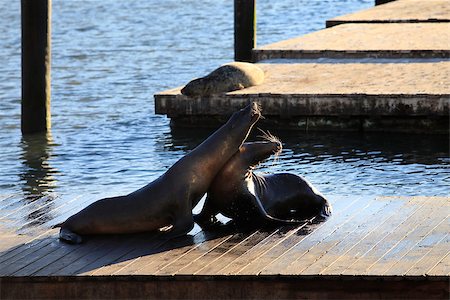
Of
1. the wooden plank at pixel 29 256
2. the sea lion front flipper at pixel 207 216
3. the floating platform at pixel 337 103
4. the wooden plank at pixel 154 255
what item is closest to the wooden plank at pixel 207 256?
the wooden plank at pixel 154 255

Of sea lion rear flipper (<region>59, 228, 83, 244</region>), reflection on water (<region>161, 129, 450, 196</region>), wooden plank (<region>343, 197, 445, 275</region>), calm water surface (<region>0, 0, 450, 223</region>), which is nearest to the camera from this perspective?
wooden plank (<region>343, 197, 445, 275</region>)

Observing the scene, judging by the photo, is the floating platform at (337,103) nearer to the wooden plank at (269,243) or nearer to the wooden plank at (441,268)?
the wooden plank at (269,243)

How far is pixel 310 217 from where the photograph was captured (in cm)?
706

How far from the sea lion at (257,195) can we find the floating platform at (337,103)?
15.5 feet

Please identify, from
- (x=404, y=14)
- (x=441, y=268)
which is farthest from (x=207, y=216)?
(x=404, y=14)

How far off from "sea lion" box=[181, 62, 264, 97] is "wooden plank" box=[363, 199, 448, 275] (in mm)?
5080

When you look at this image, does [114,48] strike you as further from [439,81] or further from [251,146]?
[251,146]

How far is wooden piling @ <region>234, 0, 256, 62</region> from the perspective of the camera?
16.0 m

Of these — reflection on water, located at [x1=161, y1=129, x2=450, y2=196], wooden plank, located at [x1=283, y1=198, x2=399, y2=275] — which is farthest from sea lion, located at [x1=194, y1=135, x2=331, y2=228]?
reflection on water, located at [x1=161, y1=129, x2=450, y2=196]

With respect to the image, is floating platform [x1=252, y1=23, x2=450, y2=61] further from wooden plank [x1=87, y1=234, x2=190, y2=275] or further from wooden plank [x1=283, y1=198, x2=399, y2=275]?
wooden plank [x1=87, y1=234, x2=190, y2=275]

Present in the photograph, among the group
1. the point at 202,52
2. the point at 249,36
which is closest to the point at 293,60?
the point at 249,36

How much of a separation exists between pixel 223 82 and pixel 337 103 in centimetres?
120

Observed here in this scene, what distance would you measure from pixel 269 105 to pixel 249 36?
4.26 meters

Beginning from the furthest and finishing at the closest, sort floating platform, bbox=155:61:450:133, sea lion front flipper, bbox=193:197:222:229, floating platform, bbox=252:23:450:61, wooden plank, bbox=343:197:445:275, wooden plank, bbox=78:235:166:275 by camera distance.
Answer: floating platform, bbox=252:23:450:61
floating platform, bbox=155:61:450:133
sea lion front flipper, bbox=193:197:222:229
wooden plank, bbox=78:235:166:275
wooden plank, bbox=343:197:445:275
